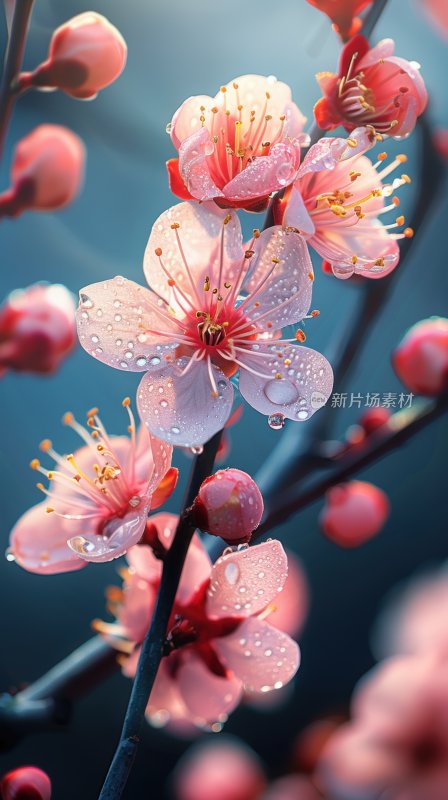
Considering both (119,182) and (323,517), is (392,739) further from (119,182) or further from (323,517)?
(119,182)

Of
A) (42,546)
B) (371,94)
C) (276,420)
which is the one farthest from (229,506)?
(371,94)

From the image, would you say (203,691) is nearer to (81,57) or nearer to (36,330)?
(36,330)

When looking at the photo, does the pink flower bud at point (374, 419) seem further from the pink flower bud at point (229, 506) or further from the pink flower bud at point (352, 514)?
the pink flower bud at point (229, 506)

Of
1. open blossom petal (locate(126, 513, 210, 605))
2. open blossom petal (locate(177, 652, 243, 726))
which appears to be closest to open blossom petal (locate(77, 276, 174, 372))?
open blossom petal (locate(126, 513, 210, 605))

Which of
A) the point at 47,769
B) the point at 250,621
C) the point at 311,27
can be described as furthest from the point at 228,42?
the point at 47,769

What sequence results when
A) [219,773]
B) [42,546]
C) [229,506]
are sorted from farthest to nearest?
[219,773]
[42,546]
[229,506]
